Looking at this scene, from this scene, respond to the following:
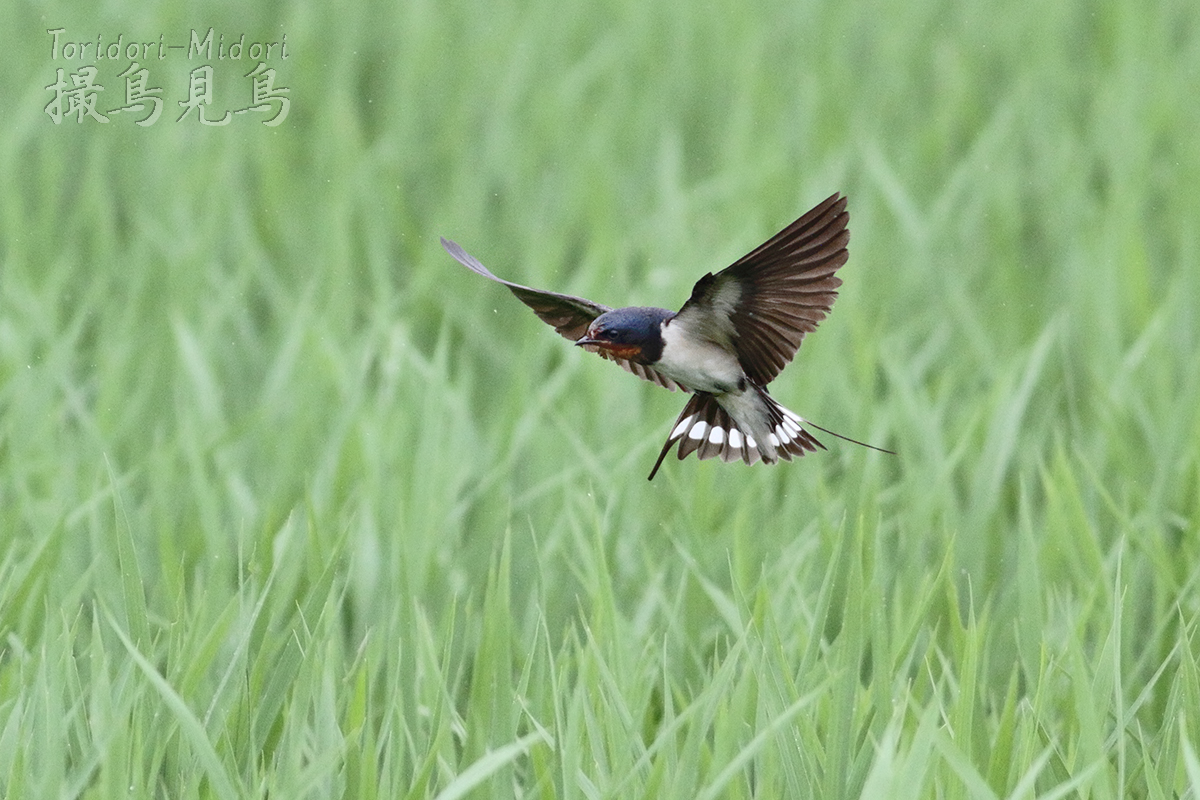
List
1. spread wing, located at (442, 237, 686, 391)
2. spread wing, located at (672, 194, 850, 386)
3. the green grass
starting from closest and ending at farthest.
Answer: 1. spread wing, located at (672, 194, 850, 386)
2. spread wing, located at (442, 237, 686, 391)
3. the green grass

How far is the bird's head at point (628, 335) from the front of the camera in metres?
0.96

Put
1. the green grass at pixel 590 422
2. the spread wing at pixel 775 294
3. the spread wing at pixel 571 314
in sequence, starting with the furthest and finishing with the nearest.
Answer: the green grass at pixel 590 422 → the spread wing at pixel 571 314 → the spread wing at pixel 775 294

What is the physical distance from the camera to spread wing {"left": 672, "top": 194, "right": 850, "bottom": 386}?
918 millimetres

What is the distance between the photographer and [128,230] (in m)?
3.29

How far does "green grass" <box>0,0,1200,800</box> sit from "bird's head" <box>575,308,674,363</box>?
1.37 ft

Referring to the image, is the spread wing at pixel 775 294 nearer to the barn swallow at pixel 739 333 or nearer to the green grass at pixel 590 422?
the barn swallow at pixel 739 333

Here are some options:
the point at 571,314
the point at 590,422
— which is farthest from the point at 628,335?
the point at 590,422

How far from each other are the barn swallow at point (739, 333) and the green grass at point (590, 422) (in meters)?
0.33

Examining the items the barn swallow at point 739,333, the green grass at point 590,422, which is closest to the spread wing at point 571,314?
the barn swallow at point 739,333

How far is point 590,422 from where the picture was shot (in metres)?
2.52

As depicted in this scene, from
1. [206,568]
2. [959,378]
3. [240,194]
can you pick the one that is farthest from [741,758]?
[240,194]

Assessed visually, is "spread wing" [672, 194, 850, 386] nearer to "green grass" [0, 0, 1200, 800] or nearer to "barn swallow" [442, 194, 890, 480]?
"barn swallow" [442, 194, 890, 480]

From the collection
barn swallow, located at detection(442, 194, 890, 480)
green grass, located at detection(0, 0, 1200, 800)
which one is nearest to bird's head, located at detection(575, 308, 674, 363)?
barn swallow, located at detection(442, 194, 890, 480)

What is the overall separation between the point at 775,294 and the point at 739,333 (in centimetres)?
5
